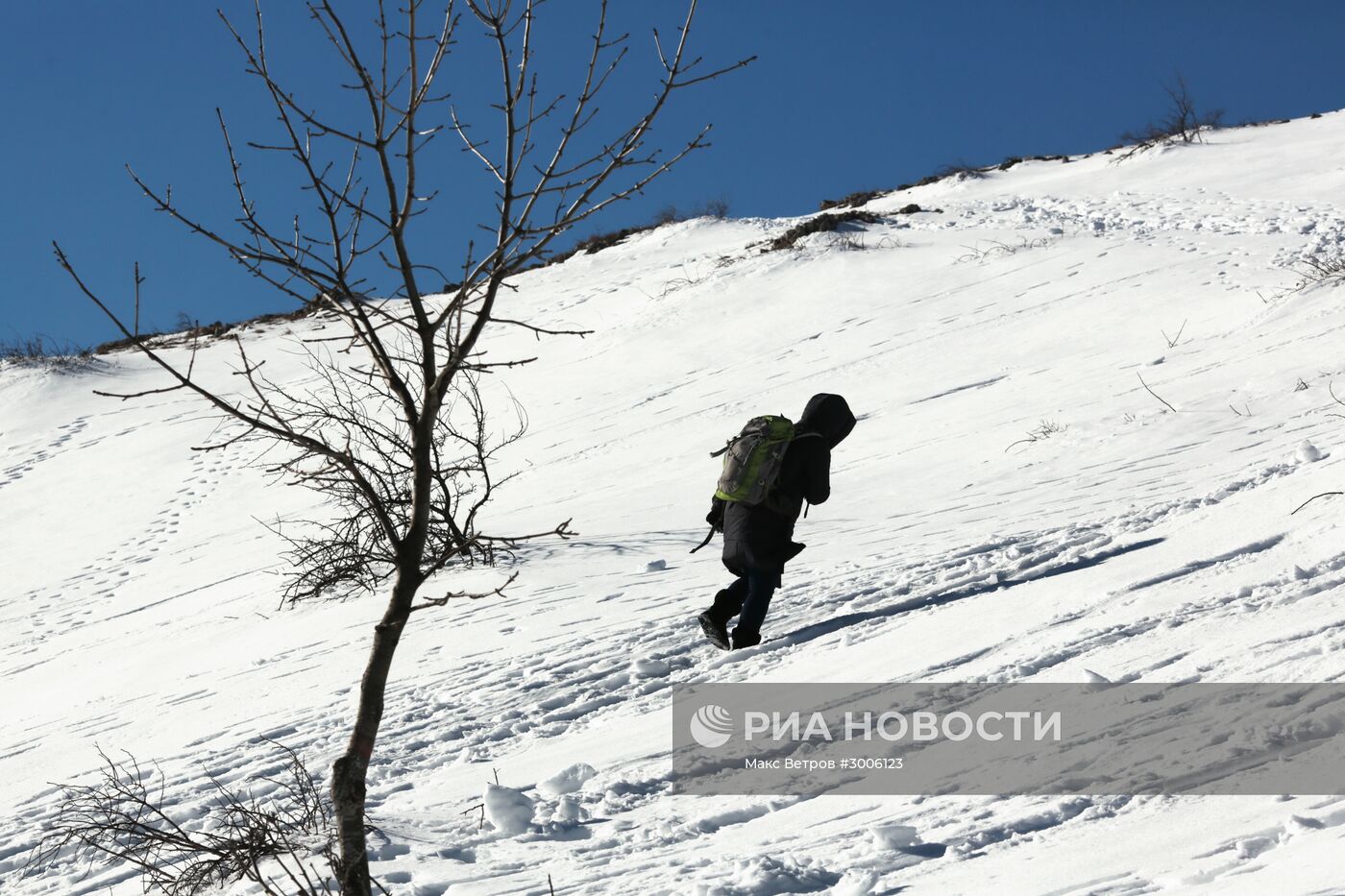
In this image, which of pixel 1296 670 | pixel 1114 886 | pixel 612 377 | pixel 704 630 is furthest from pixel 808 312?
pixel 1114 886

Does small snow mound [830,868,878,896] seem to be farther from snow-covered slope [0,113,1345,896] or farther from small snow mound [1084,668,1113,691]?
small snow mound [1084,668,1113,691]

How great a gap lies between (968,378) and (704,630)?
25.8ft

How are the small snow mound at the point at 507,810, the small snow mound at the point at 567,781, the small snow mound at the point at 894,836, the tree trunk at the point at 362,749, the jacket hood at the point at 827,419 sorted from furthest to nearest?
the jacket hood at the point at 827,419 → the small snow mound at the point at 567,781 → the small snow mound at the point at 507,810 → the small snow mound at the point at 894,836 → the tree trunk at the point at 362,749

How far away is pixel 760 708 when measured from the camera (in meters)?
4.81

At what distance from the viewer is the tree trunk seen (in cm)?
258

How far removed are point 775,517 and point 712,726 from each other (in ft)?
4.19

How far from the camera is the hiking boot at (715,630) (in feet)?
18.9

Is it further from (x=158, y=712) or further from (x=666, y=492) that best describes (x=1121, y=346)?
(x=158, y=712)

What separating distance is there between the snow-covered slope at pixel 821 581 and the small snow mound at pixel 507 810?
6 cm

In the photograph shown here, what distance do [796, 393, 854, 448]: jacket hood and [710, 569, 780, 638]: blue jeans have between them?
2.46ft

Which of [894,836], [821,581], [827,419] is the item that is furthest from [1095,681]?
[821,581]

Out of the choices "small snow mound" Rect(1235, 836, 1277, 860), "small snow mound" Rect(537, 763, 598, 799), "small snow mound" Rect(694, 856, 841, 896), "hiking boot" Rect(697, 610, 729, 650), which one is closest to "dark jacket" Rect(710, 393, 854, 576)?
"hiking boot" Rect(697, 610, 729, 650)

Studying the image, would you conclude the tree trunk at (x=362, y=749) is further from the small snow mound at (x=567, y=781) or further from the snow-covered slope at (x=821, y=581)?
the small snow mound at (x=567, y=781)

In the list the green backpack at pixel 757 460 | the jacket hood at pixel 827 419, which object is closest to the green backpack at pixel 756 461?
the green backpack at pixel 757 460
